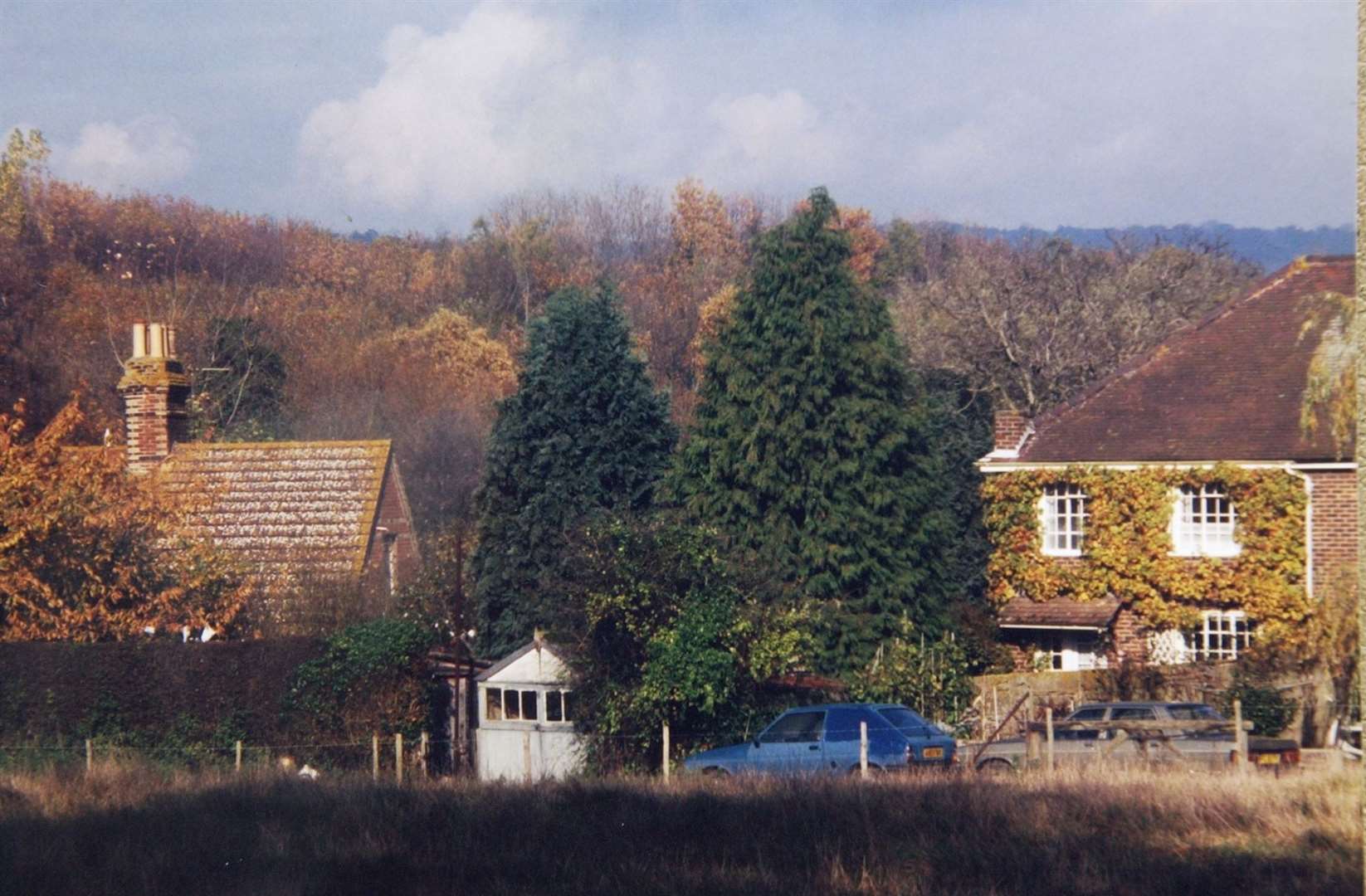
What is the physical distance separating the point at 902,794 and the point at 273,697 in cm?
1336

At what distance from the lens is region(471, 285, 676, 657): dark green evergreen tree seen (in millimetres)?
30953

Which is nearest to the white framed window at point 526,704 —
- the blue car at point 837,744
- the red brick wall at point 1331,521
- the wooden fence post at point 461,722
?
the wooden fence post at point 461,722

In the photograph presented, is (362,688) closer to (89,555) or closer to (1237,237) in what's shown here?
(89,555)

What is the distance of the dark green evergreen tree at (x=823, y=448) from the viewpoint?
28688 mm

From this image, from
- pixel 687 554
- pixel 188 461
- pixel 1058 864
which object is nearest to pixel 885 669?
pixel 687 554

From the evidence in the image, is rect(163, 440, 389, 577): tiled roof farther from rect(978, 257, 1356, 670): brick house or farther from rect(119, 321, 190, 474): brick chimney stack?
rect(978, 257, 1356, 670): brick house

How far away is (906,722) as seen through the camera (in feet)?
66.1

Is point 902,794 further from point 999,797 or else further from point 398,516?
point 398,516

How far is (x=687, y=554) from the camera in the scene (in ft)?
79.8

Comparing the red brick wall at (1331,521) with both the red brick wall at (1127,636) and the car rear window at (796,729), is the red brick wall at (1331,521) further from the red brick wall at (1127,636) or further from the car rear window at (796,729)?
the car rear window at (796,729)

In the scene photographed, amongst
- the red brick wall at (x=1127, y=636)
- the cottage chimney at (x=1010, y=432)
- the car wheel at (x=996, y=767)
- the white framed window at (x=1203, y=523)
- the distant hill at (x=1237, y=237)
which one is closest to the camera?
the car wheel at (x=996, y=767)

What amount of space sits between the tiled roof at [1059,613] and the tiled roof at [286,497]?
1388cm

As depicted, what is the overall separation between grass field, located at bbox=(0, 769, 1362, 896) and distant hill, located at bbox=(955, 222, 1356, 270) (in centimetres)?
2340

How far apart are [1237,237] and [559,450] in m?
46.3
